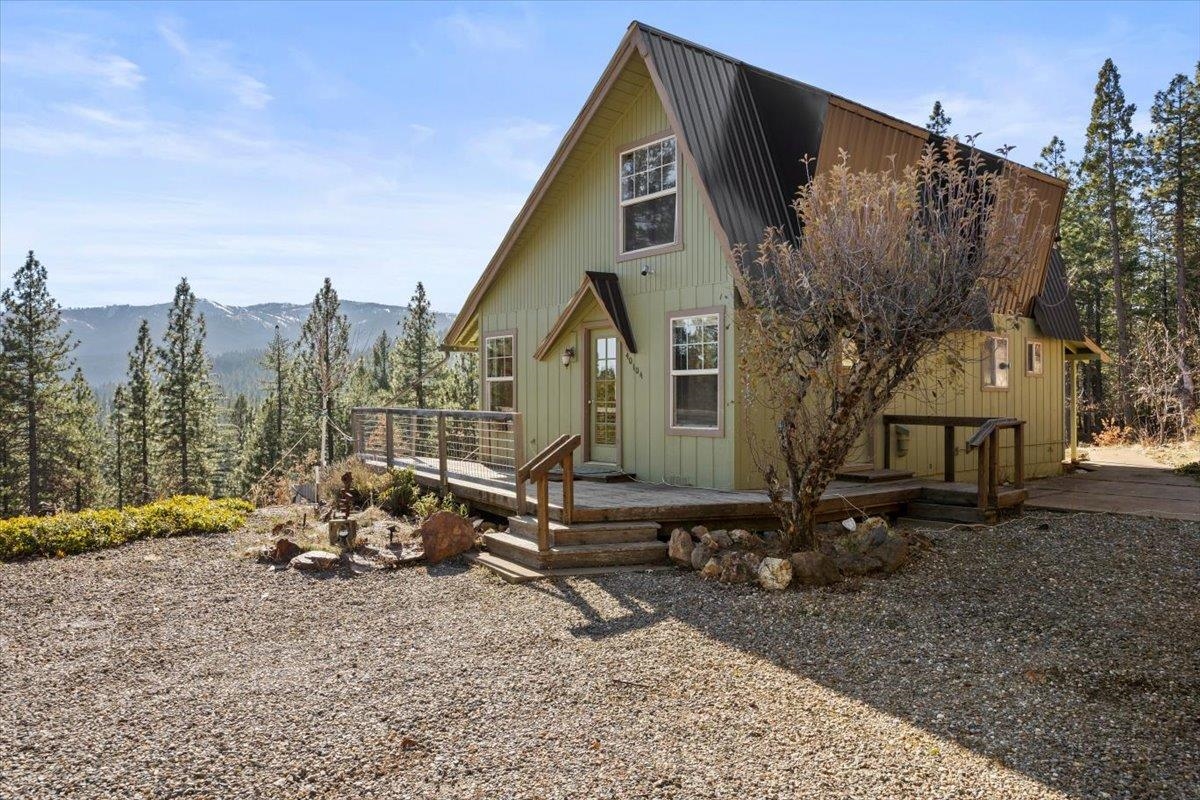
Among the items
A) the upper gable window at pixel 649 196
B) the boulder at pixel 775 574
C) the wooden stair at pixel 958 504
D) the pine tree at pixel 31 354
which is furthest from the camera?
the pine tree at pixel 31 354

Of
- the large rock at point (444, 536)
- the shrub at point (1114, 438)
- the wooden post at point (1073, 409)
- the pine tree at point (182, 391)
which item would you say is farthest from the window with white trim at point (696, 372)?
the pine tree at point (182, 391)

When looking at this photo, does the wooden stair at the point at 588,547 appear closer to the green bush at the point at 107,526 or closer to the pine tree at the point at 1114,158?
the green bush at the point at 107,526

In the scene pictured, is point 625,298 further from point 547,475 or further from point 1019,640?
point 1019,640

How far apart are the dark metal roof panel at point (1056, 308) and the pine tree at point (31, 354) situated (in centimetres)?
3432

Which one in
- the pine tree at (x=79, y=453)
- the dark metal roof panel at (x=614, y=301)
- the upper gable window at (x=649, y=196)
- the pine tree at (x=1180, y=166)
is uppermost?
the pine tree at (x=1180, y=166)

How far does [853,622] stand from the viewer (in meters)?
5.38

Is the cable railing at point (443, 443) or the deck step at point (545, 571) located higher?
the cable railing at point (443, 443)

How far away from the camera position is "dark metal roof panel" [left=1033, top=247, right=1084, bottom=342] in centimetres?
1260

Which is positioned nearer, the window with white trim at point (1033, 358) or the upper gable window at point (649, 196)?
the upper gable window at point (649, 196)

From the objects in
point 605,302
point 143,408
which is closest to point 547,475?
point 605,302

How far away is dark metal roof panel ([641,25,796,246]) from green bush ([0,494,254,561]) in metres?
7.51

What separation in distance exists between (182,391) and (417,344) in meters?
Answer: 11.5

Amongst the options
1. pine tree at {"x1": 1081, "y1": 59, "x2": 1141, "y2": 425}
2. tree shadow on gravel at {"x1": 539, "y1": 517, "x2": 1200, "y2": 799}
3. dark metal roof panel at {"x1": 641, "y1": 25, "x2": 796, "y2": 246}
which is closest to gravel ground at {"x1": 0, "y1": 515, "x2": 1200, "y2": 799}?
tree shadow on gravel at {"x1": 539, "y1": 517, "x2": 1200, "y2": 799}

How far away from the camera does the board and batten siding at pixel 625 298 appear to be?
9023mm
